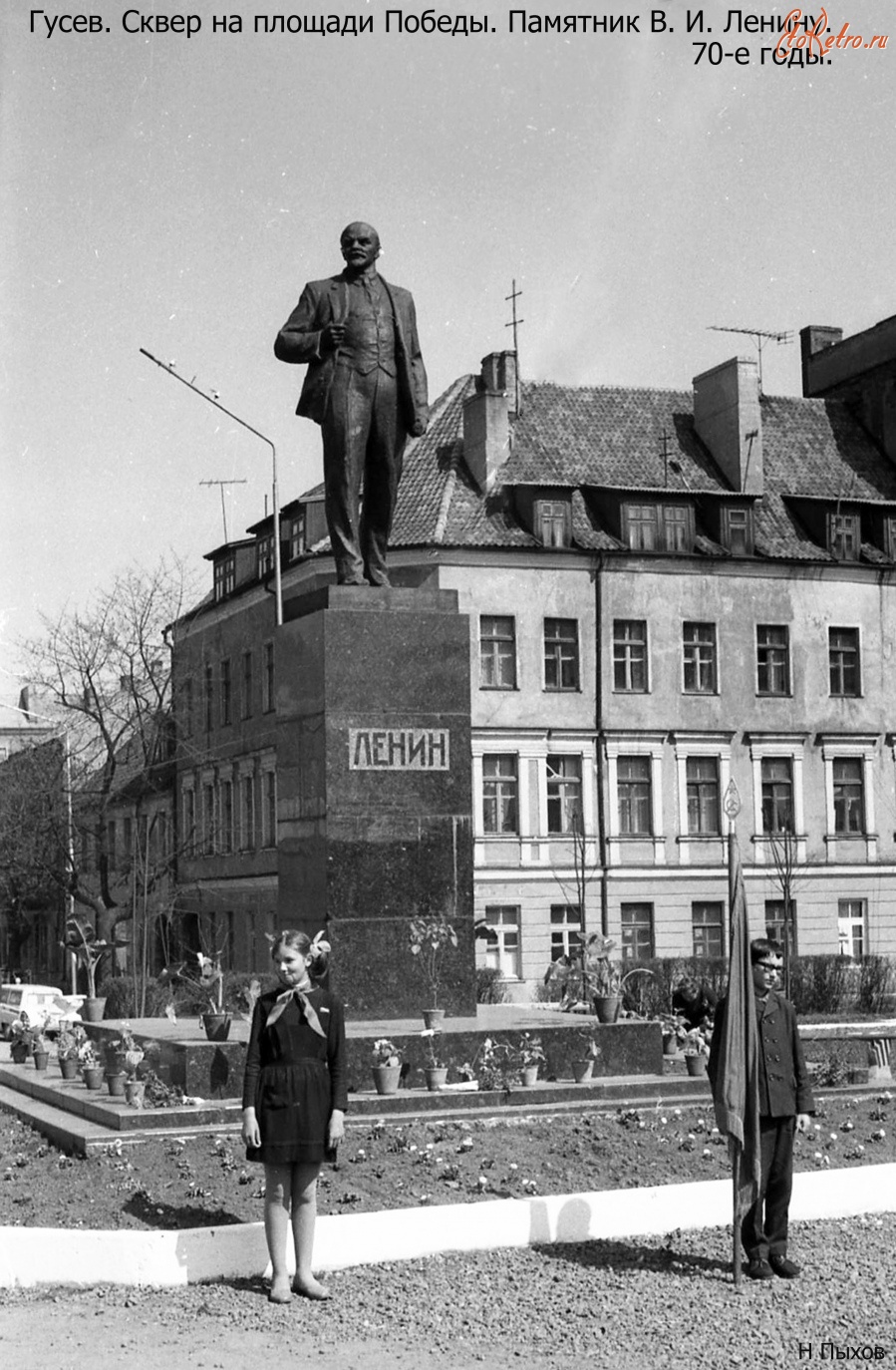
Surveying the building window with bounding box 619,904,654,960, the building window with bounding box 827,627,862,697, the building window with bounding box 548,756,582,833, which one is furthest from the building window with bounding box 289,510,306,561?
the building window with bounding box 827,627,862,697

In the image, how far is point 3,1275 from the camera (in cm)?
975

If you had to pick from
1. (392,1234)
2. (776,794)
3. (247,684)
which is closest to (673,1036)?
(392,1234)

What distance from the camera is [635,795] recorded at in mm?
45844

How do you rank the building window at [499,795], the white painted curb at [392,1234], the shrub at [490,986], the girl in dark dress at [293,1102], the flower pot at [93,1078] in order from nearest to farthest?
the girl in dark dress at [293,1102]
the white painted curb at [392,1234]
the flower pot at [93,1078]
the shrub at [490,986]
the building window at [499,795]

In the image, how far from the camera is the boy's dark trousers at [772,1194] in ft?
32.3

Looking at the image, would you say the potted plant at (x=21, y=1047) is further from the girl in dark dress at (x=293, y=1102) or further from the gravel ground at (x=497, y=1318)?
the girl in dark dress at (x=293, y=1102)

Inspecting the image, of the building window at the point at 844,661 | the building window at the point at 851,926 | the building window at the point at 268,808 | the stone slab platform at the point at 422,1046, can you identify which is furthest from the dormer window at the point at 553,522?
the stone slab platform at the point at 422,1046

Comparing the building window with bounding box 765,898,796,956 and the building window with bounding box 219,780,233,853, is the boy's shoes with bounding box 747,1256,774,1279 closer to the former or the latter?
the building window with bounding box 765,898,796,956

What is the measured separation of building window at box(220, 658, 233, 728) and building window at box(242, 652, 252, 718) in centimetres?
126

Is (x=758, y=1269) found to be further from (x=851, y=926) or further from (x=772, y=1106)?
(x=851, y=926)

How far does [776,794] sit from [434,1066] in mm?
34390

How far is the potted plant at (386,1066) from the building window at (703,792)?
33.4 meters

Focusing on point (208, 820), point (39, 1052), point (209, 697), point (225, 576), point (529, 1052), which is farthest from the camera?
point (209, 697)

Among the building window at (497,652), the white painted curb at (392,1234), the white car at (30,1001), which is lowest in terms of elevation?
the white painted curb at (392,1234)
